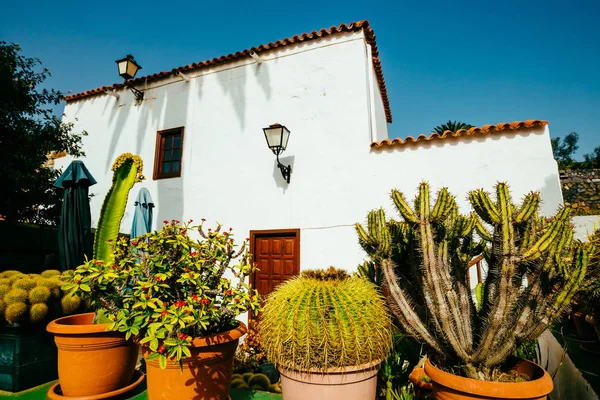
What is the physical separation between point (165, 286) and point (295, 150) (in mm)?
4521

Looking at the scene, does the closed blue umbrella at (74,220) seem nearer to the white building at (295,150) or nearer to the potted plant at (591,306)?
the white building at (295,150)

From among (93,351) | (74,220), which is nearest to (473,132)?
(93,351)

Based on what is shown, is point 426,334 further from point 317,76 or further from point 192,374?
point 317,76

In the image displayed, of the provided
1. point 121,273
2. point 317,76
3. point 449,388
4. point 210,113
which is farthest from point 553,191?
point 210,113

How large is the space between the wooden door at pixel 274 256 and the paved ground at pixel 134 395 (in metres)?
2.64

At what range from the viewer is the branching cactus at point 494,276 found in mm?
2145

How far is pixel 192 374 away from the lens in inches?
94.0

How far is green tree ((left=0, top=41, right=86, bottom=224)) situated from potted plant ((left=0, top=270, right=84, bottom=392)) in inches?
122

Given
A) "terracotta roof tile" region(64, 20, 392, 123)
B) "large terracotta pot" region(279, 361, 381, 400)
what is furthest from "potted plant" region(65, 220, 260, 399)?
"terracotta roof tile" region(64, 20, 392, 123)

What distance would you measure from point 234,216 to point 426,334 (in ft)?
16.1

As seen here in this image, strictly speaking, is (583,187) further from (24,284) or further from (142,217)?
(24,284)

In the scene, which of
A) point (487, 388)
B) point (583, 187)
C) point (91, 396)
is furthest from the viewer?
point (583, 187)

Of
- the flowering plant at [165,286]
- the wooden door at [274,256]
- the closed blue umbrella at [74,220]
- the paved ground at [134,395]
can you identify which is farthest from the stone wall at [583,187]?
the closed blue umbrella at [74,220]

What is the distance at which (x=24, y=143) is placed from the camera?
5715mm
